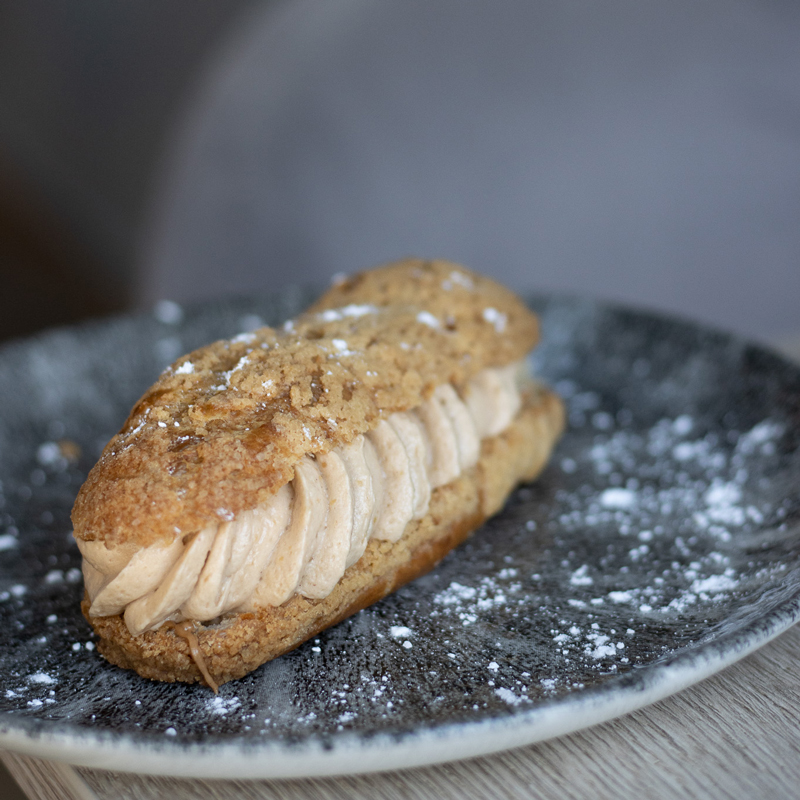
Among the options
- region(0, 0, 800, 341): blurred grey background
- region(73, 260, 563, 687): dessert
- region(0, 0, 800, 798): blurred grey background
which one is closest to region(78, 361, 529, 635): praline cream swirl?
region(73, 260, 563, 687): dessert

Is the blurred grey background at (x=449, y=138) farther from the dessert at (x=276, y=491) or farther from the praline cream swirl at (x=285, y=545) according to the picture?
the praline cream swirl at (x=285, y=545)

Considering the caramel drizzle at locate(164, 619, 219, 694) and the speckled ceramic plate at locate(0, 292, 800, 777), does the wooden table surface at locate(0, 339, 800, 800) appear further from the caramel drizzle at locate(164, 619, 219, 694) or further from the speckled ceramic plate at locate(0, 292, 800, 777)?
the caramel drizzle at locate(164, 619, 219, 694)

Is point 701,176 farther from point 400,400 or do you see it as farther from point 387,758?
point 387,758

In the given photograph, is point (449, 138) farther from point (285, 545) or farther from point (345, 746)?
point (345, 746)

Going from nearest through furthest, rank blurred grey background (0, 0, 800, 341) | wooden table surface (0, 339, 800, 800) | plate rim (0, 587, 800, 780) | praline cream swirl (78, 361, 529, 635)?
plate rim (0, 587, 800, 780) → wooden table surface (0, 339, 800, 800) → praline cream swirl (78, 361, 529, 635) → blurred grey background (0, 0, 800, 341)

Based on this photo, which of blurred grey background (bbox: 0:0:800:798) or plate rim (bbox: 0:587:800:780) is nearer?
plate rim (bbox: 0:587:800:780)

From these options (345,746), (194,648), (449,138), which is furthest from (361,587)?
(449,138)

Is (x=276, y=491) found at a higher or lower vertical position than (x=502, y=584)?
higher
